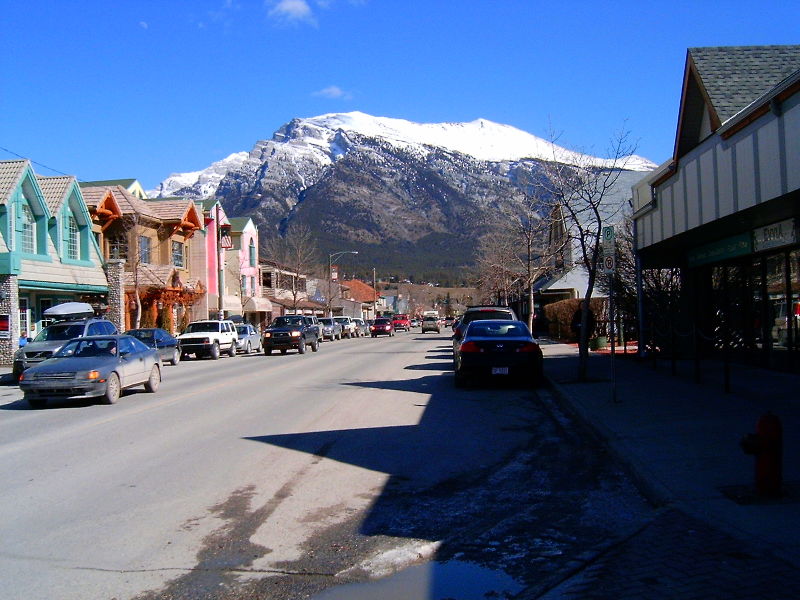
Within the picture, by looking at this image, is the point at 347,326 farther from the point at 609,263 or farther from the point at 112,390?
the point at 609,263

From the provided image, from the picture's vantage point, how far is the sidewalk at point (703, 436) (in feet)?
21.0

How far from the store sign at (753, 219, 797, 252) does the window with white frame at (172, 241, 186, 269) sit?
35909 millimetres

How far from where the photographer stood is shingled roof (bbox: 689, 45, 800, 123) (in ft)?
49.7

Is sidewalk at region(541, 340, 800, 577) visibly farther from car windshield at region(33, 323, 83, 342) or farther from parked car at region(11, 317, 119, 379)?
car windshield at region(33, 323, 83, 342)

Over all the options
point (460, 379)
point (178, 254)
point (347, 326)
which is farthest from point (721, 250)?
point (347, 326)

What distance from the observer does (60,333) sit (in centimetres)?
2269

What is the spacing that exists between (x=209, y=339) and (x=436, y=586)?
102 ft

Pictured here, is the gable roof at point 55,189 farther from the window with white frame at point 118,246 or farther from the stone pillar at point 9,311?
the window with white frame at point 118,246

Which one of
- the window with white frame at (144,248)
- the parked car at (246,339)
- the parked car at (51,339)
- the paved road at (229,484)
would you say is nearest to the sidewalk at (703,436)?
the paved road at (229,484)

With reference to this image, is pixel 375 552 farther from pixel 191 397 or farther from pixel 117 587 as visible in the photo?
pixel 191 397

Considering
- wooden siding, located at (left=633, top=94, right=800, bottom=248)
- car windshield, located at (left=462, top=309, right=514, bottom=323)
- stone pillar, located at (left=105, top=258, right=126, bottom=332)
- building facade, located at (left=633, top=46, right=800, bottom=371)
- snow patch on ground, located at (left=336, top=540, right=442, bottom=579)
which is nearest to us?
snow patch on ground, located at (left=336, top=540, right=442, bottom=579)

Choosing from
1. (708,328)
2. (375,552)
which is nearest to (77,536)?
(375,552)

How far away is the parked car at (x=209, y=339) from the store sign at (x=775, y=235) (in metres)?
24.7

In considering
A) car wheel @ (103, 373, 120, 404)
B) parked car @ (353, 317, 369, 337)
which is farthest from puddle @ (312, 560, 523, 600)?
parked car @ (353, 317, 369, 337)
